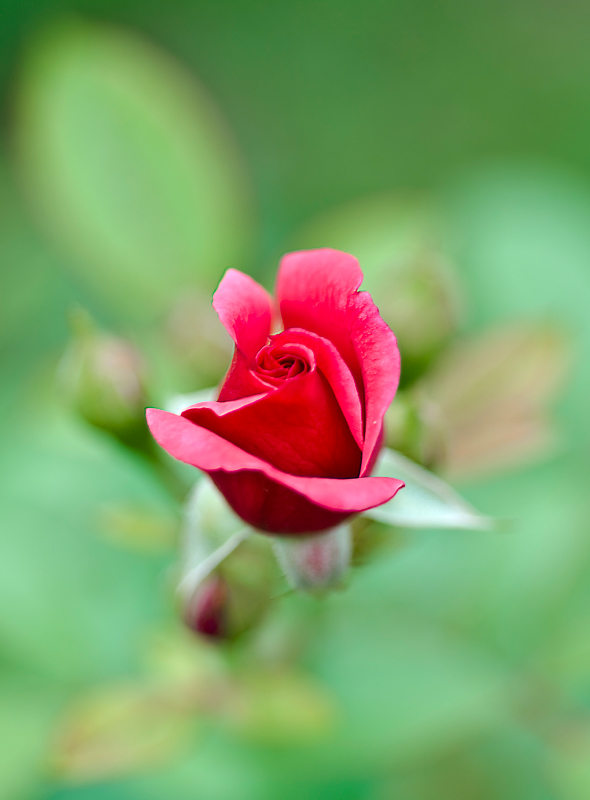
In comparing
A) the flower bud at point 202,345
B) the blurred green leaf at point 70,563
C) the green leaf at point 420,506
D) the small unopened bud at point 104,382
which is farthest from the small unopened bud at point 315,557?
the blurred green leaf at point 70,563

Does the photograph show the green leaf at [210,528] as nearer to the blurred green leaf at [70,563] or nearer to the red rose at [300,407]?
the red rose at [300,407]

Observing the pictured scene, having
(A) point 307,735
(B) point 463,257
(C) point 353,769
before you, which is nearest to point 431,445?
(A) point 307,735

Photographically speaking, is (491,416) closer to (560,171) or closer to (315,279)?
(315,279)

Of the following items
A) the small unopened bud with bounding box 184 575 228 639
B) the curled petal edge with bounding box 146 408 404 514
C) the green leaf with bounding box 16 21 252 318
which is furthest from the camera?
the green leaf with bounding box 16 21 252 318

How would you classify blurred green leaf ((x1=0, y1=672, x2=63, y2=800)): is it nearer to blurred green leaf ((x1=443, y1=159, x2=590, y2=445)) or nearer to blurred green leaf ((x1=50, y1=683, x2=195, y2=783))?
blurred green leaf ((x1=50, y1=683, x2=195, y2=783))

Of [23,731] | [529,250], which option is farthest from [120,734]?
[529,250]

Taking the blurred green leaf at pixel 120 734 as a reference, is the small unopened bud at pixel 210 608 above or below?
above

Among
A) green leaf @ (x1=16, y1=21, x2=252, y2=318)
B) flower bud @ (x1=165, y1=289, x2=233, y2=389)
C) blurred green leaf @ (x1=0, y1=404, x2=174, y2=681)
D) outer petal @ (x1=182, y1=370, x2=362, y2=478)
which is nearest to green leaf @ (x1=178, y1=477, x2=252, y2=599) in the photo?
outer petal @ (x1=182, y1=370, x2=362, y2=478)
